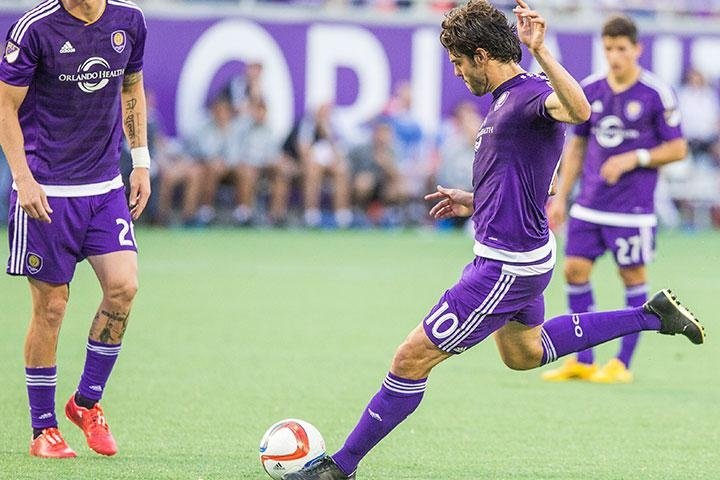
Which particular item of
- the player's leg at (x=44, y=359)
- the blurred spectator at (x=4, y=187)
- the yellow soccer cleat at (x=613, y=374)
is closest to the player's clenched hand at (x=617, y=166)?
the yellow soccer cleat at (x=613, y=374)

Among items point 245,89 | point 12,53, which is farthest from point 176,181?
point 12,53

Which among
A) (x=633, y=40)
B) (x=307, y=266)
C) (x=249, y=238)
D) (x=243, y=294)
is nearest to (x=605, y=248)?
(x=633, y=40)

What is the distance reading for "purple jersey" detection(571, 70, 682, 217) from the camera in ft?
31.2

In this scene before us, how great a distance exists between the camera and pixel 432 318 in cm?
594

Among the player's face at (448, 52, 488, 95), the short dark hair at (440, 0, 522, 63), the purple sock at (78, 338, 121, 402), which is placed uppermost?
the short dark hair at (440, 0, 522, 63)

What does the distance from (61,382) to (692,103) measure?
1607 centimetres

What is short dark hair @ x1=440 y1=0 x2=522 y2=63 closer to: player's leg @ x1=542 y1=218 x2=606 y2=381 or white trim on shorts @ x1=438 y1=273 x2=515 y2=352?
white trim on shorts @ x1=438 y1=273 x2=515 y2=352

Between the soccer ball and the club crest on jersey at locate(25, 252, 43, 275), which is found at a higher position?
the club crest on jersey at locate(25, 252, 43, 275)

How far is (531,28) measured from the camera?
18.3 ft

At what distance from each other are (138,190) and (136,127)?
12.9 inches

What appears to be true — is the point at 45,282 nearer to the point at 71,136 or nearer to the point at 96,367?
the point at 96,367

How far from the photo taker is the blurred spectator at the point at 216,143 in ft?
66.9

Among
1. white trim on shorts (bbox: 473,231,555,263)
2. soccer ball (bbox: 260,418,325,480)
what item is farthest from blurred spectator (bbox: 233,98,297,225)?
white trim on shorts (bbox: 473,231,555,263)

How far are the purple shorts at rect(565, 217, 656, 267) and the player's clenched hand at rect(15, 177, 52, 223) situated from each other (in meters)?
4.33
